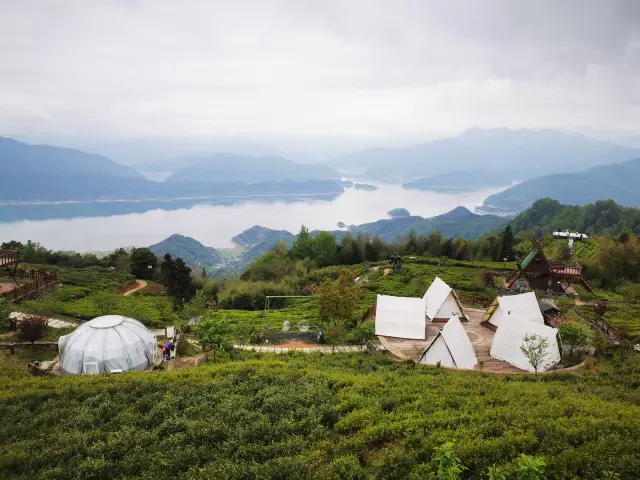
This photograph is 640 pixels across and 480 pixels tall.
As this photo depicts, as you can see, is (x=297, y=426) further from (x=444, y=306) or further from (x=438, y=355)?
(x=444, y=306)

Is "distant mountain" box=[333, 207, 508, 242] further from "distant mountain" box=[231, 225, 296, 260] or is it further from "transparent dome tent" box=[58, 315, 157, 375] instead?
"transparent dome tent" box=[58, 315, 157, 375]

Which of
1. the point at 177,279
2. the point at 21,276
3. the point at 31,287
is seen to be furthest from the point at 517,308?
the point at 21,276

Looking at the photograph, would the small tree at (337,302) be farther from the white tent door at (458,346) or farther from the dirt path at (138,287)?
the dirt path at (138,287)

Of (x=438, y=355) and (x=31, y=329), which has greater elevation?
(x=31, y=329)

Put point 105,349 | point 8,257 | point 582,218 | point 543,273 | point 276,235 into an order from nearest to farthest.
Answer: point 105,349 < point 8,257 < point 543,273 < point 582,218 < point 276,235

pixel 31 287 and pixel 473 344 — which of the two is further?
pixel 31 287

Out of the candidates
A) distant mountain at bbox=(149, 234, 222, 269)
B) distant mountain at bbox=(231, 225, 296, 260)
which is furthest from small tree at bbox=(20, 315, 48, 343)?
distant mountain at bbox=(231, 225, 296, 260)

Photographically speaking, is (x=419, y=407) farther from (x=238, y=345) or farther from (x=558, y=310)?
(x=558, y=310)

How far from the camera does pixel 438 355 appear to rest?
1998 centimetres

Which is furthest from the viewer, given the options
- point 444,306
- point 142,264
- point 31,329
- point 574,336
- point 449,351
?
point 142,264

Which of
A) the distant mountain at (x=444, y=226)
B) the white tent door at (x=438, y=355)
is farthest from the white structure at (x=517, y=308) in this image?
the distant mountain at (x=444, y=226)

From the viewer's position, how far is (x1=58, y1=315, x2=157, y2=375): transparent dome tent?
1756 centimetres

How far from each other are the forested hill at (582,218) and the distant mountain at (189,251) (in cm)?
9749

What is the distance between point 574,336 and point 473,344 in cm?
517
